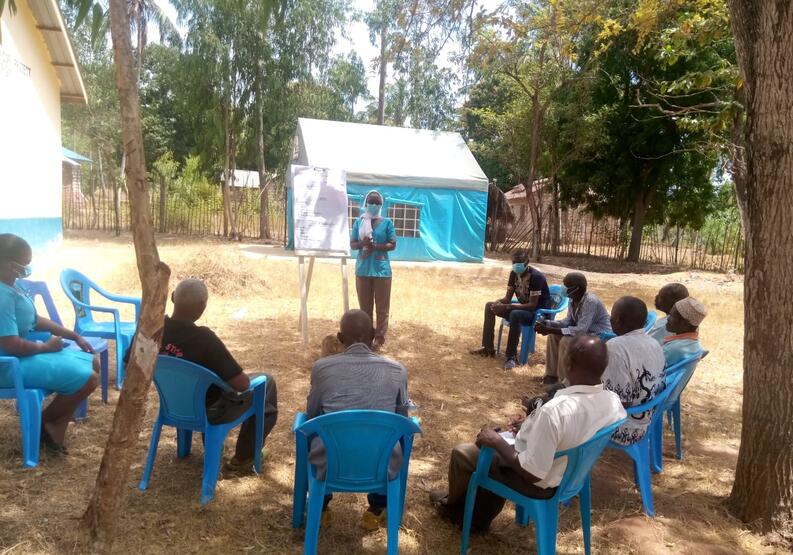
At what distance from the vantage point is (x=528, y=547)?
2.86 metres

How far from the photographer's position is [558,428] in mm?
2385

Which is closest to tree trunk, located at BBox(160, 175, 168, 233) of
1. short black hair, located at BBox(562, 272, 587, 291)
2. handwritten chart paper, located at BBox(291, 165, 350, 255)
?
handwritten chart paper, located at BBox(291, 165, 350, 255)

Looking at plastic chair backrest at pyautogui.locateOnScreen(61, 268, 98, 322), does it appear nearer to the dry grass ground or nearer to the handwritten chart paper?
the dry grass ground

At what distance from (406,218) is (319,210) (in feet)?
33.7

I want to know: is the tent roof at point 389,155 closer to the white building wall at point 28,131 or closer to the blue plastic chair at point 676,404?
the white building wall at point 28,131

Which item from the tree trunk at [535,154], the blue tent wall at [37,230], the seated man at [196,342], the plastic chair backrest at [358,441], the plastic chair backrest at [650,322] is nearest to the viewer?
the plastic chair backrest at [358,441]

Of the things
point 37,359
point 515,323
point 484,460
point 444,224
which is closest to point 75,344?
point 37,359

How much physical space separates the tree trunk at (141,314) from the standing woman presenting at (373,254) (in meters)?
3.95

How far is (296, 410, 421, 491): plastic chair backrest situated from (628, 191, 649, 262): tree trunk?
1867 cm

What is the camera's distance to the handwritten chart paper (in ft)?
21.5

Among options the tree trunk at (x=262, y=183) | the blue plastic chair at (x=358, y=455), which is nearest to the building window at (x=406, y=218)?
the tree trunk at (x=262, y=183)

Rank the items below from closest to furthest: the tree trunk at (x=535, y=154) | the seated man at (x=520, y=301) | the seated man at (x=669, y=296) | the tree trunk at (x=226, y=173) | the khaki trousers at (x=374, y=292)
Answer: the seated man at (x=669, y=296), the seated man at (x=520, y=301), the khaki trousers at (x=374, y=292), the tree trunk at (x=535, y=154), the tree trunk at (x=226, y=173)

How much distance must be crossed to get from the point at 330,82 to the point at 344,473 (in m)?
21.6

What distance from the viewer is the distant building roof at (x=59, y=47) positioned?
1085cm
